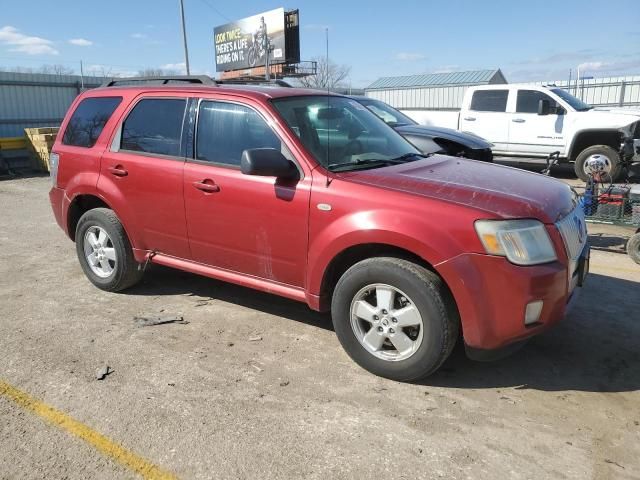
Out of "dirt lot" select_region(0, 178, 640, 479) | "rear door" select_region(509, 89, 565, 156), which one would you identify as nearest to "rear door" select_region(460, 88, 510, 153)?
"rear door" select_region(509, 89, 565, 156)

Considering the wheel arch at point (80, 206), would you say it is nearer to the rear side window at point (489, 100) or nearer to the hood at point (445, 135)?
the hood at point (445, 135)

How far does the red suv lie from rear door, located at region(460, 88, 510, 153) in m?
9.30

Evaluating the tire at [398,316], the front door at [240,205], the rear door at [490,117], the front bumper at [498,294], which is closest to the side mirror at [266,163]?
the front door at [240,205]

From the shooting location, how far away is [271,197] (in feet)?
12.4

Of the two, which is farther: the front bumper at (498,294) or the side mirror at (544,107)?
the side mirror at (544,107)

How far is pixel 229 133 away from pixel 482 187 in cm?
188

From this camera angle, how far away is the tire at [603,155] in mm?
11196

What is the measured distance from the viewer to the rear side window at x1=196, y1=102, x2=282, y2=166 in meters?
3.93

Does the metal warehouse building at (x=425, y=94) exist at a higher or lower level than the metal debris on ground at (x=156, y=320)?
higher

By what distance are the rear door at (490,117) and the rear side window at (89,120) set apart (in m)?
10.1

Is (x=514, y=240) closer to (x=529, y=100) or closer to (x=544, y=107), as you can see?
(x=544, y=107)

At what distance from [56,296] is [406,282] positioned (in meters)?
3.44

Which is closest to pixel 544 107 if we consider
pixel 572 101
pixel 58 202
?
pixel 572 101

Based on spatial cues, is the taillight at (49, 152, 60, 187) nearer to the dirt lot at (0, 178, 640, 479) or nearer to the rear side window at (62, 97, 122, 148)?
the rear side window at (62, 97, 122, 148)
